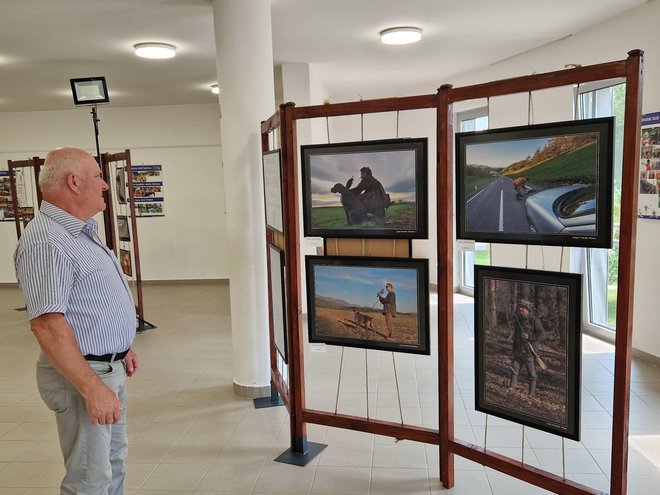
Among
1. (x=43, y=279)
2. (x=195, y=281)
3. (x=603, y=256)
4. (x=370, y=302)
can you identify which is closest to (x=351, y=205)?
(x=370, y=302)

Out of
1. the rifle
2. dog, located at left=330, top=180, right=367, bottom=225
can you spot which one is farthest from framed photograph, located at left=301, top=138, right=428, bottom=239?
the rifle

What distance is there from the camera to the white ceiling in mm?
4117

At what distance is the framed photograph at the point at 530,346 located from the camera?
218 centimetres

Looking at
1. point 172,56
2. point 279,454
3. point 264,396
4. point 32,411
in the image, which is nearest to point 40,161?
point 172,56

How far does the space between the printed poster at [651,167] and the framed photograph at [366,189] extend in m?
2.56

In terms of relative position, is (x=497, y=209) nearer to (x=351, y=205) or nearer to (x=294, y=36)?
(x=351, y=205)

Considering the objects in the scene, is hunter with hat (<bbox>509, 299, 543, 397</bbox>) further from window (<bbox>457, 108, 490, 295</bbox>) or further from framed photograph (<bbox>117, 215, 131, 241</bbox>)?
framed photograph (<bbox>117, 215, 131, 241</bbox>)

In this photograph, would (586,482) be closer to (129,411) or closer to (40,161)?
(129,411)

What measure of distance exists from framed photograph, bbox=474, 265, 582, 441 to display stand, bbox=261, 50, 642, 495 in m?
0.16

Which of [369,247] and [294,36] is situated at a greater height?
[294,36]

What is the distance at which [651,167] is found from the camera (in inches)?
169

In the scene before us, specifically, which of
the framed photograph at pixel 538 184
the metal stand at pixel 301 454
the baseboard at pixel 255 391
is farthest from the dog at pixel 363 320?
the baseboard at pixel 255 391

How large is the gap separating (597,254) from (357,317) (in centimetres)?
355

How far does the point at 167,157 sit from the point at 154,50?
3893 mm
